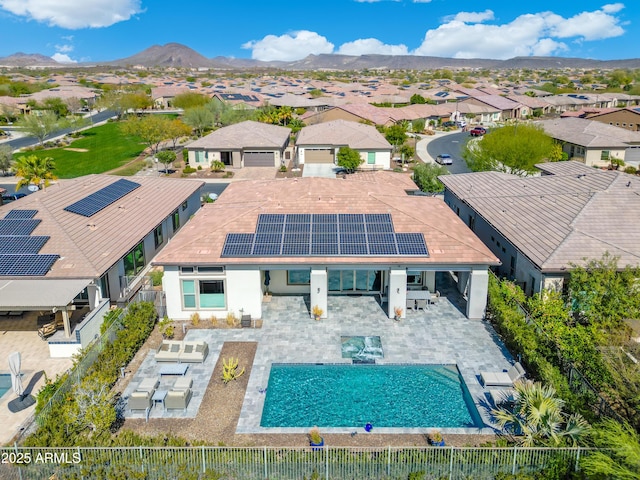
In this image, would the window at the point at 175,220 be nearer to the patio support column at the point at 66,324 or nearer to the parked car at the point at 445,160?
the patio support column at the point at 66,324

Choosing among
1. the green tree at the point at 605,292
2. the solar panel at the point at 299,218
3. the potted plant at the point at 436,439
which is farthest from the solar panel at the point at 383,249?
the potted plant at the point at 436,439

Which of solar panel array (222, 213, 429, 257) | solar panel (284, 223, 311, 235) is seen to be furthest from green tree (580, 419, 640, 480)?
solar panel (284, 223, 311, 235)

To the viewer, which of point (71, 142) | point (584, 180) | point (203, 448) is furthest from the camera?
point (71, 142)

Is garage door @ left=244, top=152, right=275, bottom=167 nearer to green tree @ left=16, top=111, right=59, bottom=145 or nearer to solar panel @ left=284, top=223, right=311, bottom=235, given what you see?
green tree @ left=16, top=111, right=59, bottom=145

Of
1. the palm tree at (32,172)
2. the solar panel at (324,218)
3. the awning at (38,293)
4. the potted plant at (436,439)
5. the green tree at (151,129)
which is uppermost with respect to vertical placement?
the green tree at (151,129)

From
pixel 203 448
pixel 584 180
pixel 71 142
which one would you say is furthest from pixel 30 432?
pixel 71 142

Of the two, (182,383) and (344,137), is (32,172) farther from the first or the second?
(344,137)

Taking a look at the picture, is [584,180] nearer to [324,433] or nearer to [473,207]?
[473,207]
